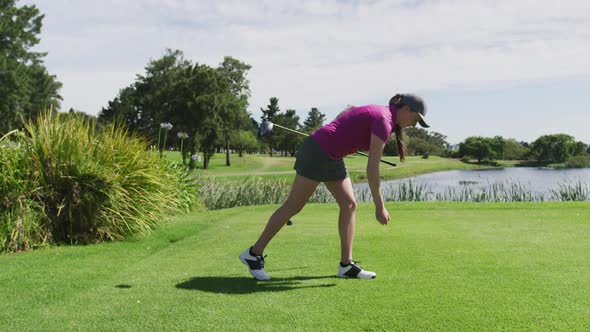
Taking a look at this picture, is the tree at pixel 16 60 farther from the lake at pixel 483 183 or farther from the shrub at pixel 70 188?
the shrub at pixel 70 188

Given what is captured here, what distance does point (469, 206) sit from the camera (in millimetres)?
10914

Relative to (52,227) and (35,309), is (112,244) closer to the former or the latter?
(52,227)

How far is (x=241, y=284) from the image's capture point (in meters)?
4.38

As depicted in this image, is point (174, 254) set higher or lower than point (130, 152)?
lower

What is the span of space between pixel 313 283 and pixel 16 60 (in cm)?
4674

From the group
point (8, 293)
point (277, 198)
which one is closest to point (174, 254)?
point (8, 293)

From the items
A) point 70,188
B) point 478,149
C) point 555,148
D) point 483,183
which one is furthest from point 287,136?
point 70,188

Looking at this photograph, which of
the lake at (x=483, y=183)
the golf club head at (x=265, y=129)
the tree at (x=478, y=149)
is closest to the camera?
the golf club head at (x=265, y=129)

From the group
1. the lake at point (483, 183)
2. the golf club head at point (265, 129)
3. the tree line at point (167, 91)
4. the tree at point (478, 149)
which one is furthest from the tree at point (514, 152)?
the golf club head at point (265, 129)

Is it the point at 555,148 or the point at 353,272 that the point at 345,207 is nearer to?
the point at 353,272

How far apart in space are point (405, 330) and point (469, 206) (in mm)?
8341

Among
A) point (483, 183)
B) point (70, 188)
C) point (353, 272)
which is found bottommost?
point (483, 183)

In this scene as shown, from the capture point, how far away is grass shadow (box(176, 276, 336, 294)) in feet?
13.7

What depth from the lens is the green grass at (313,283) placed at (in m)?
3.37
